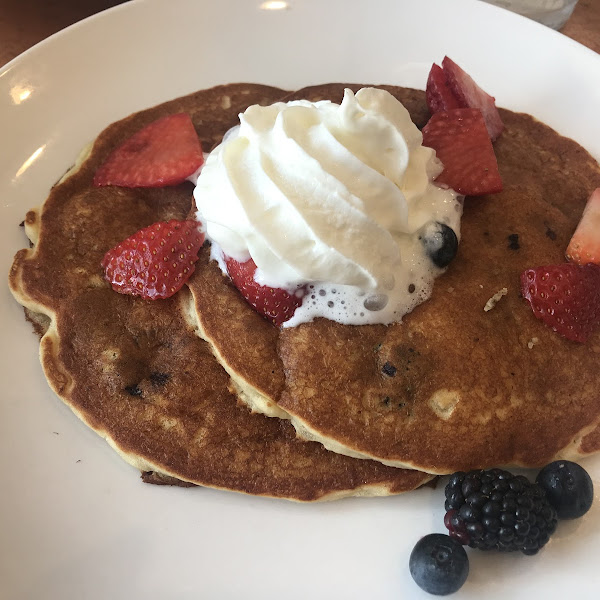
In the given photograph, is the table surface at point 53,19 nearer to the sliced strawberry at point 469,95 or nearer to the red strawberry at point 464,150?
the sliced strawberry at point 469,95

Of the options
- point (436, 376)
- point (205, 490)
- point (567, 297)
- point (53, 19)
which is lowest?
point (205, 490)

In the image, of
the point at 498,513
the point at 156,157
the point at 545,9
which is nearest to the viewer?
the point at 498,513

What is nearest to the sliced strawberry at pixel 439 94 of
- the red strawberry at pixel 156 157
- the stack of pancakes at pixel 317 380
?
the stack of pancakes at pixel 317 380

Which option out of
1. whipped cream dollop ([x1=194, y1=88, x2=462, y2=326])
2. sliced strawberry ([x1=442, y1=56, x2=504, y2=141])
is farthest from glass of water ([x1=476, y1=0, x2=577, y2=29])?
whipped cream dollop ([x1=194, y1=88, x2=462, y2=326])

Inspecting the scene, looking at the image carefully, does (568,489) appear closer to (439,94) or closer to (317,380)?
Result: (317,380)

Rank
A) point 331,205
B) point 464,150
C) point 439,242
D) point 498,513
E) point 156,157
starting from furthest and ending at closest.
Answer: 1. point 156,157
2. point 464,150
3. point 439,242
4. point 331,205
5. point 498,513

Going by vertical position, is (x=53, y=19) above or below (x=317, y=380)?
above

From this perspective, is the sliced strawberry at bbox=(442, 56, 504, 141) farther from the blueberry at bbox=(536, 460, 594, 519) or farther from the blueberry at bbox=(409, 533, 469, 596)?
the blueberry at bbox=(409, 533, 469, 596)

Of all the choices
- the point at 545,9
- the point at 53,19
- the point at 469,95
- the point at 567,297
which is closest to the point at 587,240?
the point at 567,297
